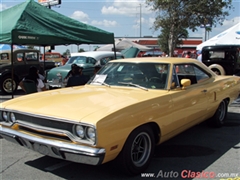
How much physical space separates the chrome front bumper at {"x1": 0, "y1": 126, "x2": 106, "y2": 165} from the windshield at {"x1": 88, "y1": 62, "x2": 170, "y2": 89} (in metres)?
1.58

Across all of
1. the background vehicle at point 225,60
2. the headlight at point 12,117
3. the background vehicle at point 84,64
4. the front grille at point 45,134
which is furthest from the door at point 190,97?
the background vehicle at point 84,64

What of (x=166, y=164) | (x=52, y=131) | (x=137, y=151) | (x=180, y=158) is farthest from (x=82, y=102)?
(x=180, y=158)

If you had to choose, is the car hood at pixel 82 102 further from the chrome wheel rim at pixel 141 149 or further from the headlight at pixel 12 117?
the chrome wheel rim at pixel 141 149

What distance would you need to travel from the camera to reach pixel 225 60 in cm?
1081

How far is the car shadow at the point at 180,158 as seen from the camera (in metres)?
3.40

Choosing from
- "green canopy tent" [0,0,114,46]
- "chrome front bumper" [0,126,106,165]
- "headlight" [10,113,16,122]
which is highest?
"green canopy tent" [0,0,114,46]

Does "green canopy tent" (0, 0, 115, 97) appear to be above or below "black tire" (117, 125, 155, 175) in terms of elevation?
above

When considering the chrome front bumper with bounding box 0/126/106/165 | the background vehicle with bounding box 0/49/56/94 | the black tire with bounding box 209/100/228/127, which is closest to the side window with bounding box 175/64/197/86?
the black tire with bounding box 209/100/228/127

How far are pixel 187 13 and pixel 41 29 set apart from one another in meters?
5.32

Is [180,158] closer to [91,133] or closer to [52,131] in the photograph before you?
[91,133]

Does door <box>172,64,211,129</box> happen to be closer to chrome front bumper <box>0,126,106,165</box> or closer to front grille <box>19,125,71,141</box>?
chrome front bumper <box>0,126,106,165</box>

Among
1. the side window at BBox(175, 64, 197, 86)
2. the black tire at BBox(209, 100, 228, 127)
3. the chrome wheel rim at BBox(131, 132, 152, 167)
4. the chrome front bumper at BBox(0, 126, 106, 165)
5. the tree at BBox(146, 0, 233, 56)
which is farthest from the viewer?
the tree at BBox(146, 0, 233, 56)

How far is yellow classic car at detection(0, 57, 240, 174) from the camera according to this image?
281cm

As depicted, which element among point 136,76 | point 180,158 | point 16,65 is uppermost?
point 16,65
